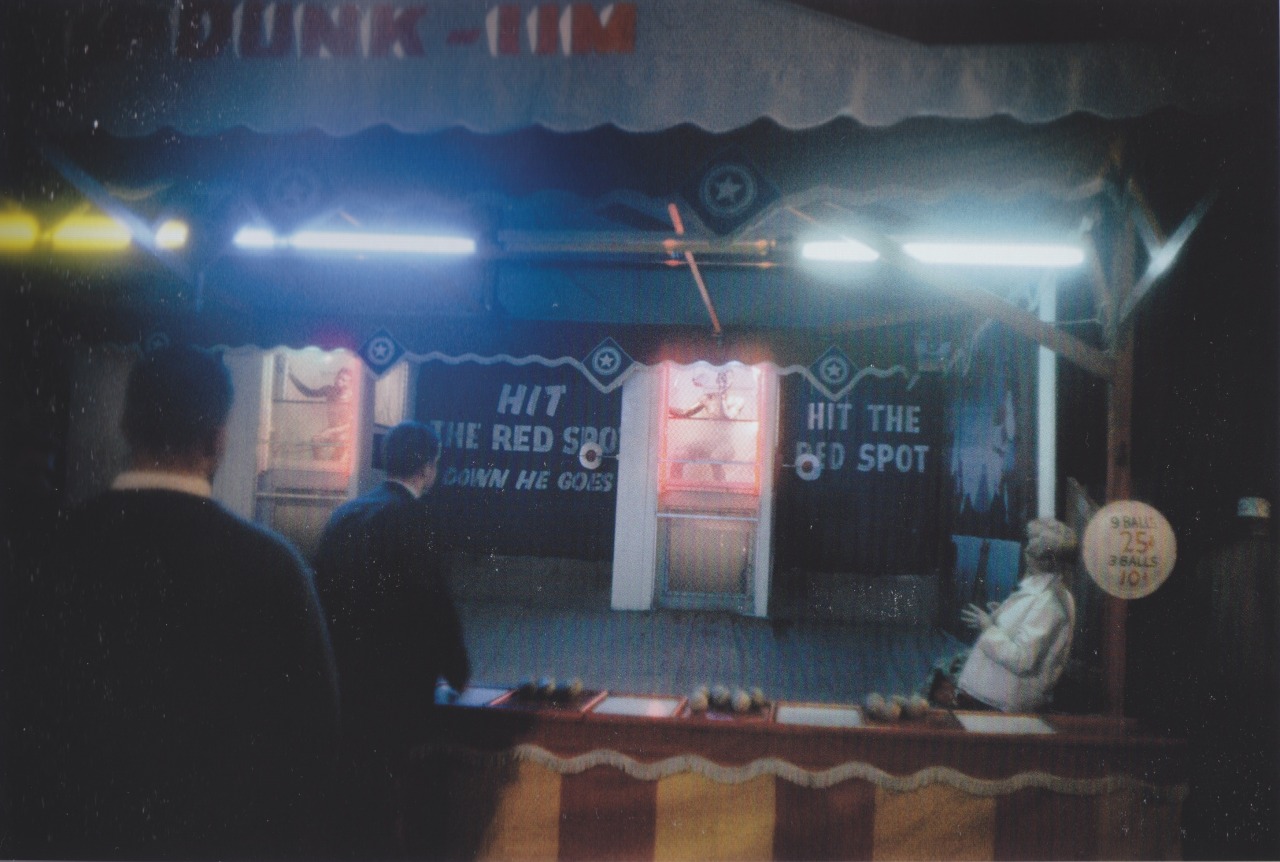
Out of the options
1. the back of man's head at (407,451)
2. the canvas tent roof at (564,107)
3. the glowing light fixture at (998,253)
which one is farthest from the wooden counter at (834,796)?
the glowing light fixture at (998,253)

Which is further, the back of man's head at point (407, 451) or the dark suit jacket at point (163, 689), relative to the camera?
the back of man's head at point (407, 451)

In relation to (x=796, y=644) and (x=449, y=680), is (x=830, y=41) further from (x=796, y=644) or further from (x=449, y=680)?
(x=796, y=644)

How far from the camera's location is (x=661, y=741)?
3.55m

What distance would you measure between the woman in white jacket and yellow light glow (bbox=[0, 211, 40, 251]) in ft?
20.0

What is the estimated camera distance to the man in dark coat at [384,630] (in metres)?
3.22

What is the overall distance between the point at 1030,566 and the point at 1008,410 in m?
3.13

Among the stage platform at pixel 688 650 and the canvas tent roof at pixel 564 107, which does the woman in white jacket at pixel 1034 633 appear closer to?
the canvas tent roof at pixel 564 107

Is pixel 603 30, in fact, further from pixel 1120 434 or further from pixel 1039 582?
pixel 1039 582

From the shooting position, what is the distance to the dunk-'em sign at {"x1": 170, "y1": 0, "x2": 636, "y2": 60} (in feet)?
10.5

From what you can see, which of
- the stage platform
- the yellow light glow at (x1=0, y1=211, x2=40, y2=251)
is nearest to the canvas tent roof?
the yellow light glow at (x1=0, y1=211, x2=40, y2=251)

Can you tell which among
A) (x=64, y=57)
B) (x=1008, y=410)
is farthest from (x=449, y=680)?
(x=1008, y=410)

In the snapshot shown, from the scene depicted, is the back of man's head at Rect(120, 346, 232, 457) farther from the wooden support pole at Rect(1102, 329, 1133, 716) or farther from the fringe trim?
the wooden support pole at Rect(1102, 329, 1133, 716)

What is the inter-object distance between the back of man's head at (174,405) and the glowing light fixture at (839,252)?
4124mm

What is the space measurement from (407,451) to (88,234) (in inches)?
122
